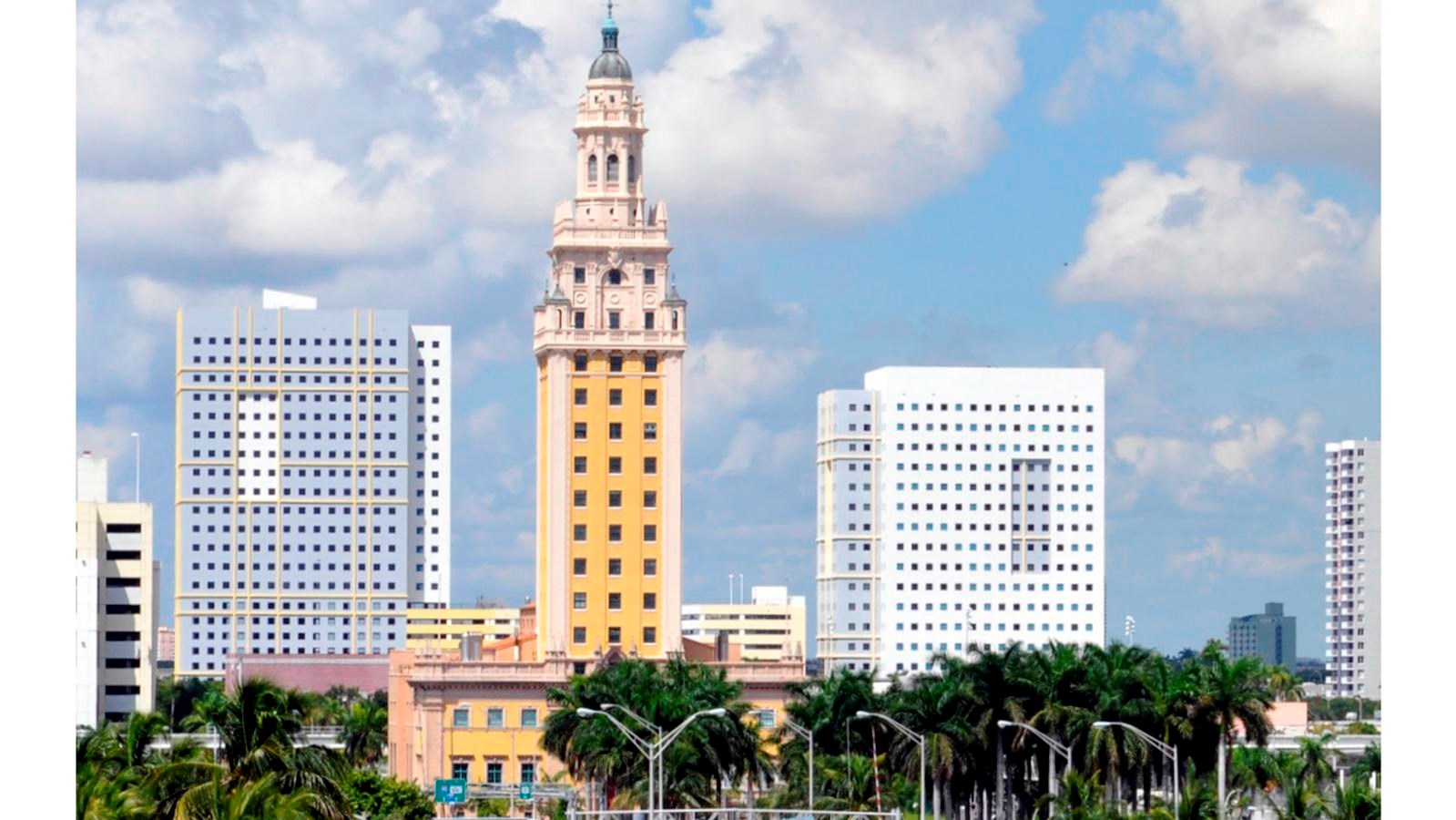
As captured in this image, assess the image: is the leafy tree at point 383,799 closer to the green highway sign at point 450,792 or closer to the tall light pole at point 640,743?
the green highway sign at point 450,792

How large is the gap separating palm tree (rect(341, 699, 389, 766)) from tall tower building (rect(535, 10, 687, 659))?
18.4 m

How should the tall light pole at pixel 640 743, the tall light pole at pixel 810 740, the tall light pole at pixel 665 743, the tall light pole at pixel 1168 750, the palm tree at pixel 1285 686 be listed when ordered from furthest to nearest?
the palm tree at pixel 1285 686, the tall light pole at pixel 810 740, the tall light pole at pixel 665 743, the tall light pole at pixel 640 743, the tall light pole at pixel 1168 750

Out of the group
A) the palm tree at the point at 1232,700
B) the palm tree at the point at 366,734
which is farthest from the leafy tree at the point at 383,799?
the palm tree at the point at 366,734

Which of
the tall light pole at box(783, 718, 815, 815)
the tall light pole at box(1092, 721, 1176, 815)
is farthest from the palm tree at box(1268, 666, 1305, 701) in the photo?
the tall light pole at box(1092, 721, 1176, 815)

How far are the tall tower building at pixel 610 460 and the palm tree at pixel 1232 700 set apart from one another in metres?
57.8

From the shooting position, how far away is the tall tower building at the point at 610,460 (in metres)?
145

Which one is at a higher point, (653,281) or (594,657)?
(653,281)

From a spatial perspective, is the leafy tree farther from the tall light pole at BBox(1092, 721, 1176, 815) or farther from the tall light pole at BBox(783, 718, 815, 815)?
the tall light pole at BBox(1092, 721, 1176, 815)

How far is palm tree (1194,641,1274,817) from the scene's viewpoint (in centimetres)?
8669

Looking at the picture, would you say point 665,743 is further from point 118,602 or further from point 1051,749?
point 118,602
